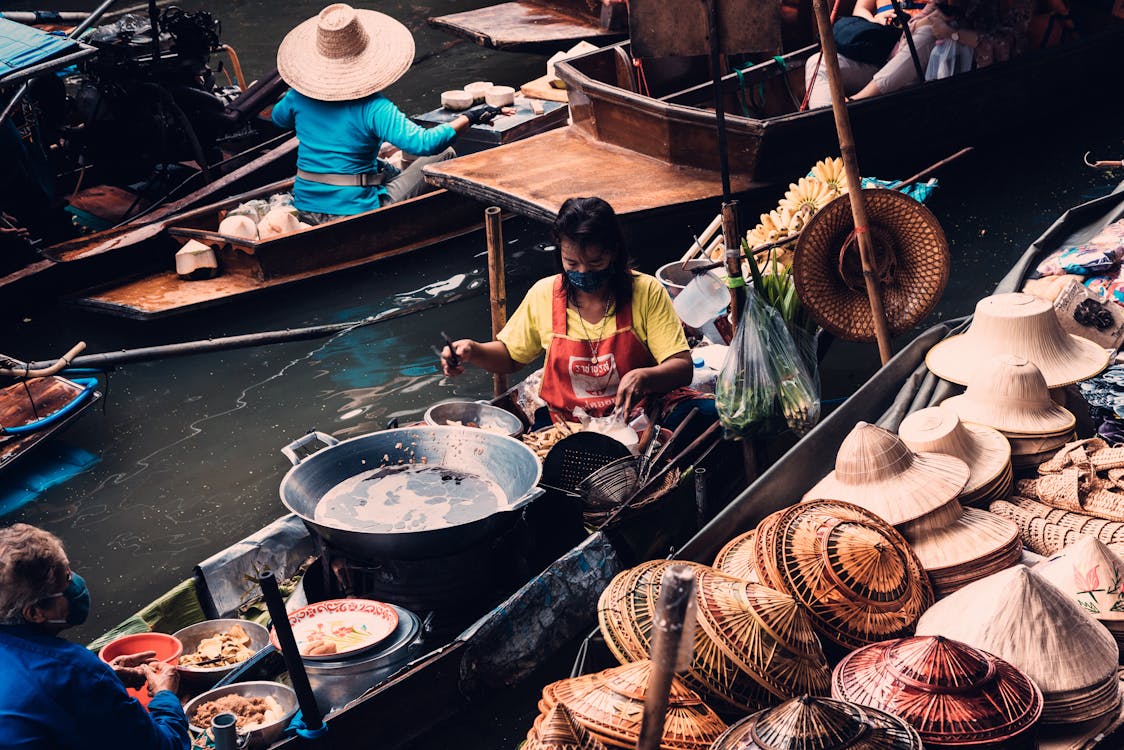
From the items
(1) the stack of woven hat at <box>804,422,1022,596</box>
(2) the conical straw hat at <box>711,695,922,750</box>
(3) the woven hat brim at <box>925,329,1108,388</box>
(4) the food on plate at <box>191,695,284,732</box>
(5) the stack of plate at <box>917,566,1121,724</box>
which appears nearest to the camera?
(2) the conical straw hat at <box>711,695,922,750</box>

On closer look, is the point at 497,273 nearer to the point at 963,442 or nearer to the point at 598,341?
the point at 598,341

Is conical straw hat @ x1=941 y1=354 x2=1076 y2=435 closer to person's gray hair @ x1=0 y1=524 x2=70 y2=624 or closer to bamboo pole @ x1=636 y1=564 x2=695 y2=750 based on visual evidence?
bamboo pole @ x1=636 y1=564 x2=695 y2=750

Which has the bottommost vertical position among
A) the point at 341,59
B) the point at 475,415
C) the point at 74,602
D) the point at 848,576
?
the point at 475,415

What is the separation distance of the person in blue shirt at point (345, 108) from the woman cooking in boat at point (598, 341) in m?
2.86

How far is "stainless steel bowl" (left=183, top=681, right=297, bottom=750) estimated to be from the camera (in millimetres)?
3176

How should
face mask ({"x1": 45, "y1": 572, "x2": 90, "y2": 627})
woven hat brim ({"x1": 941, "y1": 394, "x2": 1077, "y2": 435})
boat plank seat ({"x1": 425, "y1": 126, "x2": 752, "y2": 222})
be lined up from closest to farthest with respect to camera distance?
face mask ({"x1": 45, "y1": 572, "x2": 90, "y2": 627}) → woven hat brim ({"x1": 941, "y1": 394, "x2": 1077, "y2": 435}) → boat plank seat ({"x1": 425, "y1": 126, "x2": 752, "y2": 222})

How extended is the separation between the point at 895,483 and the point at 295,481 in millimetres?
2029

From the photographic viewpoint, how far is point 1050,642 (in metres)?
2.92

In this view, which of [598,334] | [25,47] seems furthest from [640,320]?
[25,47]

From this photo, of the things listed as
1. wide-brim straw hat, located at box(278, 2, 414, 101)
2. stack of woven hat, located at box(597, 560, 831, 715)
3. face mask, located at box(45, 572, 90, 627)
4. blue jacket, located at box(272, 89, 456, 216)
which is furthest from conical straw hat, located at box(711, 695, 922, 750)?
wide-brim straw hat, located at box(278, 2, 414, 101)

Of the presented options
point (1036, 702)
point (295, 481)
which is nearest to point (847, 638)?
point (1036, 702)

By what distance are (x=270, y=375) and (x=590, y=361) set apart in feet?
11.1

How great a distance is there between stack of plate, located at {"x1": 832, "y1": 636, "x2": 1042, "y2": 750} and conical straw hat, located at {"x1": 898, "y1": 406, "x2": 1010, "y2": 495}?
3.05 feet

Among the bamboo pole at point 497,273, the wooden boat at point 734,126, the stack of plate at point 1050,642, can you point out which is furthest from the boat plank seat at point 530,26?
the stack of plate at point 1050,642
